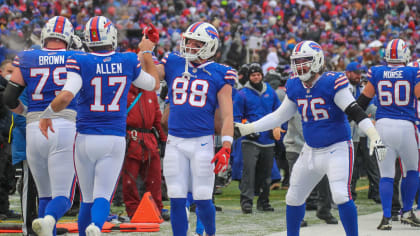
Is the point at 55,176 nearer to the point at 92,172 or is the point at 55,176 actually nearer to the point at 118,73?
the point at 92,172

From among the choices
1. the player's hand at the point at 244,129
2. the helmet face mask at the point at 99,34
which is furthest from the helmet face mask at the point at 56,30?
the player's hand at the point at 244,129

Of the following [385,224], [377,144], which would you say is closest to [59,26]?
[377,144]

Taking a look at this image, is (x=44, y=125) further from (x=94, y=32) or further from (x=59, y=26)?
(x=59, y=26)

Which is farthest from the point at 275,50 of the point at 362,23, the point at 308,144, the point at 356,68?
the point at 308,144

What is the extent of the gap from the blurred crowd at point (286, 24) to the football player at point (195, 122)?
5.75 metres

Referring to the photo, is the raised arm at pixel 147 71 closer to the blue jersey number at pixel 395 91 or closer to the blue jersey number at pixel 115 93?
the blue jersey number at pixel 115 93

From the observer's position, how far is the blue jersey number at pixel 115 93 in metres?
5.51

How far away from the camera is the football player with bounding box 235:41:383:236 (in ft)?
19.4

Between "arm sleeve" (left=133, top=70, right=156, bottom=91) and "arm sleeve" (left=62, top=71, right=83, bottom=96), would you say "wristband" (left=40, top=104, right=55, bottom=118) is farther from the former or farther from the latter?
"arm sleeve" (left=133, top=70, right=156, bottom=91)

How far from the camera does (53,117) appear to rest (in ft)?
19.3

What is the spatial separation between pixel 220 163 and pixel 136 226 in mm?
2402

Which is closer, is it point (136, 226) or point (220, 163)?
point (220, 163)

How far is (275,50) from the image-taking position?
813 inches

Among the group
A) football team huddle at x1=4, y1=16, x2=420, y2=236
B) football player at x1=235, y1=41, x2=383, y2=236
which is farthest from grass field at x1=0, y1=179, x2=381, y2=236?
football team huddle at x1=4, y1=16, x2=420, y2=236
